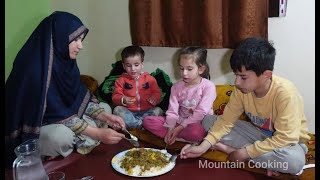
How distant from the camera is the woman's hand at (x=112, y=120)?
1.93 meters

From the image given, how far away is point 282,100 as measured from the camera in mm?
1427

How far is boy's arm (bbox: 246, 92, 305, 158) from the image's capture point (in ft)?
4.62

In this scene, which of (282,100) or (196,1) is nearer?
(282,100)

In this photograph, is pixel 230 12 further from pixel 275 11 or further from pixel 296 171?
pixel 296 171

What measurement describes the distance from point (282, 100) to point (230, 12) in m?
0.79

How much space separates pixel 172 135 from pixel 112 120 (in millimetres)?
357

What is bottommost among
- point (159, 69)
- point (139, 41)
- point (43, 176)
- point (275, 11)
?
point (43, 176)

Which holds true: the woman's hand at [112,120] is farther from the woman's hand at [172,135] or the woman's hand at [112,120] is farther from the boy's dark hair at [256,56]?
the boy's dark hair at [256,56]

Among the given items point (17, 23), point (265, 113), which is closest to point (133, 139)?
point (265, 113)

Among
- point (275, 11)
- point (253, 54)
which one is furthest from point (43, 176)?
point (275, 11)

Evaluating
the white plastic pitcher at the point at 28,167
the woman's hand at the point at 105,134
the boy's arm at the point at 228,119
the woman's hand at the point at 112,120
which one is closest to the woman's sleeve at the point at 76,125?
the woman's hand at the point at 105,134

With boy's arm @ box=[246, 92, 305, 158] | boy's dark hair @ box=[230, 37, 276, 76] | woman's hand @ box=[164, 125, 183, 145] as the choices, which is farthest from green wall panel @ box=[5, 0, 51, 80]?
boy's arm @ box=[246, 92, 305, 158]

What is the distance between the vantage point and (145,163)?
62.5 inches

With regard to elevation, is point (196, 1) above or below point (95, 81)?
above
